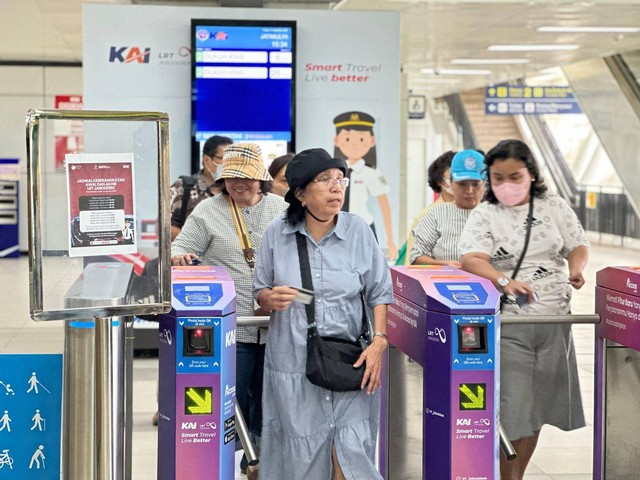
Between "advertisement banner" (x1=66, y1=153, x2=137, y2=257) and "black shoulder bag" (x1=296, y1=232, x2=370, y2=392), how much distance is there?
2.31 ft

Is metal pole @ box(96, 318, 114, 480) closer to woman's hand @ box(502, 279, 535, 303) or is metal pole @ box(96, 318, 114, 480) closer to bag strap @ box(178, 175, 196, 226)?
woman's hand @ box(502, 279, 535, 303)

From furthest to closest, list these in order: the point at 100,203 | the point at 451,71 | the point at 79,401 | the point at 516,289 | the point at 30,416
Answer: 1. the point at 451,71
2. the point at 516,289
3. the point at 30,416
4. the point at 79,401
5. the point at 100,203

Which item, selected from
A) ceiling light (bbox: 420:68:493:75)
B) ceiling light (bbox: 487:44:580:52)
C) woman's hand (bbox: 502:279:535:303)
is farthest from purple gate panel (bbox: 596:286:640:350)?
ceiling light (bbox: 420:68:493:75)

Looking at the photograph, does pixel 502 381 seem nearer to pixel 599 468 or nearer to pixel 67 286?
pixel 599 468

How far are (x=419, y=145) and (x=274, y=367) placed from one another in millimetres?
29684

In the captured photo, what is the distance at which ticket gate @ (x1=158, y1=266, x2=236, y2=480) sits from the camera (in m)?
3.46

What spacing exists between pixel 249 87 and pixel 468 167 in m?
2.75

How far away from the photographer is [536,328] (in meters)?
4.38

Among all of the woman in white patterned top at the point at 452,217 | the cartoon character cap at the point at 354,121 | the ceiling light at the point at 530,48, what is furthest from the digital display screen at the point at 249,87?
the ceiling light at the point at 530,48

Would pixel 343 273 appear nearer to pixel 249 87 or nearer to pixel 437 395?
pixel 437 395

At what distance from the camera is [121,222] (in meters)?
3.16

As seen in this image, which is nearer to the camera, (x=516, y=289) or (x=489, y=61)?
(x=516, y=289)

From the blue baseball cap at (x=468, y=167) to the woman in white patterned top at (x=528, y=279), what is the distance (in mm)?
858

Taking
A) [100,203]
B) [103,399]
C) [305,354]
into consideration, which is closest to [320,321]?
[305,354]
